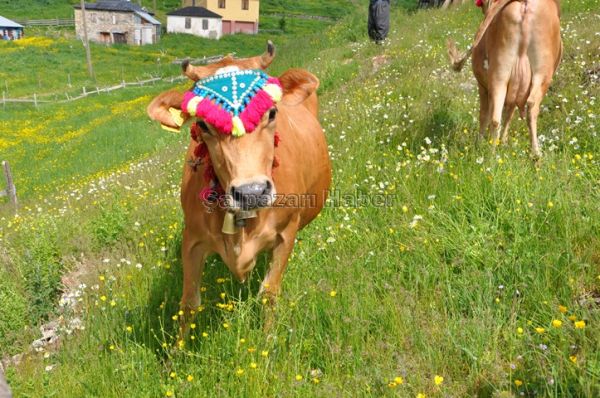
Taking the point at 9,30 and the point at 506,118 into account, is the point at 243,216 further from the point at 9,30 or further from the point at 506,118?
the point at 9,30

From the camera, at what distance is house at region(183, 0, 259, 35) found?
243 ft

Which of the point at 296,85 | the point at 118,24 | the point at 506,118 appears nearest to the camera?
the point at 296,85

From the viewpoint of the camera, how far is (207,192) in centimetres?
341

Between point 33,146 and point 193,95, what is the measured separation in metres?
21.8

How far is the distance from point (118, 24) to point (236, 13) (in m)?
18.1

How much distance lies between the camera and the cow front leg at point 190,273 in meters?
3.81

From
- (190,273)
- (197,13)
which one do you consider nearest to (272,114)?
(190,273)

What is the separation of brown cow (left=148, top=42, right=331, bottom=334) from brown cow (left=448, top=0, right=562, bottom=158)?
2.35 meters

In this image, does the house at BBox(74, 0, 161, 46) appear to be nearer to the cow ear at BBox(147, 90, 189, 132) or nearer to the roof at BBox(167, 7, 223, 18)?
the roof at BBox(167, 7, 223, 18)

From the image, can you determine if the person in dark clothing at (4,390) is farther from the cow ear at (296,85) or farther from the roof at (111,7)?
the roof at (111,7)

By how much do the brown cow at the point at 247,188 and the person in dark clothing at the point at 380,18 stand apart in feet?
41.3

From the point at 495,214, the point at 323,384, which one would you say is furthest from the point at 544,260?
the point at 323,384

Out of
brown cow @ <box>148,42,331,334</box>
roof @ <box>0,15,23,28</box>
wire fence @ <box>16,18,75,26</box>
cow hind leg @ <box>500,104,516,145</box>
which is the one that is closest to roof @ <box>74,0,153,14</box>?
wire fence @ <box>16,18,75,26</box>

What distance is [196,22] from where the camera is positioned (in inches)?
2785
